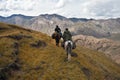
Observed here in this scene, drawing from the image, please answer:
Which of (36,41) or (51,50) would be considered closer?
(51,50)

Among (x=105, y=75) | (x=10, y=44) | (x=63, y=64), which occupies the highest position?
(x=10, y=44)

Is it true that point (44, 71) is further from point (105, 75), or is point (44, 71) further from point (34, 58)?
point (105, 75)

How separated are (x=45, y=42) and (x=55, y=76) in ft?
59.6

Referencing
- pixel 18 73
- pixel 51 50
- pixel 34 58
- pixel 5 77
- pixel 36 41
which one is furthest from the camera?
pixel 36 41

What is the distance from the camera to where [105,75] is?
50.8 meters

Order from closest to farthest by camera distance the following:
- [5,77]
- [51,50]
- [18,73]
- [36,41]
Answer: [5,77], [18,73], [51,50], [36,41]

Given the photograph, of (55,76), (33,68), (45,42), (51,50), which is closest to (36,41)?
(45,42)

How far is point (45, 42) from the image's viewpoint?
5934 cm

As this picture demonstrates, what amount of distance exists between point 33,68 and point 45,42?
14.3m

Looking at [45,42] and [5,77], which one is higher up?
[45,42]

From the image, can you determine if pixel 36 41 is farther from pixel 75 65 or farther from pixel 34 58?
pixel 75 65

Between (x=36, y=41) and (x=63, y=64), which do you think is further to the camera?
(x=36, y=41)

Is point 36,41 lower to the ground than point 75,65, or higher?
higher

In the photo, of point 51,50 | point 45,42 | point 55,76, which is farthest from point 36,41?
point 55,76
